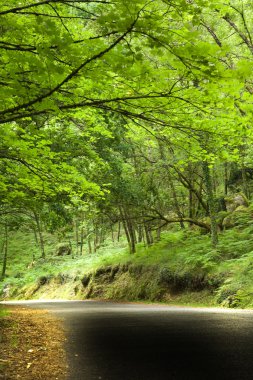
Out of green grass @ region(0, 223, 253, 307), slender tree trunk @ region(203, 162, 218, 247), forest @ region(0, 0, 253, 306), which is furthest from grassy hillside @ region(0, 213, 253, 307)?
slender tree trunk @ region(203, 162, 218, 247)

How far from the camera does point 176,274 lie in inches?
671

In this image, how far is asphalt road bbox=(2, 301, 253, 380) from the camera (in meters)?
4.16

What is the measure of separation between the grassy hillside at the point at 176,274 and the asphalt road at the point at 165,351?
482 cm

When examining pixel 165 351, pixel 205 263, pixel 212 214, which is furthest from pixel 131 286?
pixel 165 351

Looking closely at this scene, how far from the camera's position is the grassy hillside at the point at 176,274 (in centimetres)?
1336

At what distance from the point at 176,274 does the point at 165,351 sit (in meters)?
12.0

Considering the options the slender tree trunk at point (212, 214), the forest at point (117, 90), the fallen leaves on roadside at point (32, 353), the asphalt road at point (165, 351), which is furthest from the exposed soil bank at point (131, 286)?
the fallen leaves on roadside at point (32, 353)

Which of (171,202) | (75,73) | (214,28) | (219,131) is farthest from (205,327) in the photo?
(171,202)

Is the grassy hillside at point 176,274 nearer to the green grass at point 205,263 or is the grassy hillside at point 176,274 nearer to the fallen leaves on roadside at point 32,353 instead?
the green grass at point 205,263

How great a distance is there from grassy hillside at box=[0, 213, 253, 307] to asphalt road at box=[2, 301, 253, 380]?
4817 mm

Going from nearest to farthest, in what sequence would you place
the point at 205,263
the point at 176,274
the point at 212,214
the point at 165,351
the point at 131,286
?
the point at 165,351 < the point at 205,263 < the point at 176,274 < the point at 212,214 < the point at 131,286

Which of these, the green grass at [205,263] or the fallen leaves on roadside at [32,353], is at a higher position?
the green grass at [205,263]

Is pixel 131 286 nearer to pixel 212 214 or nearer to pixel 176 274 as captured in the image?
pixel 176 274

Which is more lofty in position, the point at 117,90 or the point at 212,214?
the point at 117,90
